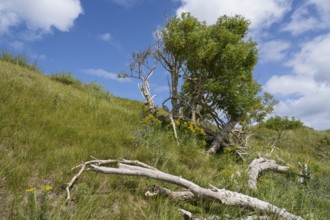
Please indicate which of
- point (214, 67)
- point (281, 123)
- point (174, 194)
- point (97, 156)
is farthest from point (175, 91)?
point (281, 123)

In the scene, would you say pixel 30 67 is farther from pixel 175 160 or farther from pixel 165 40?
pixel 175 160

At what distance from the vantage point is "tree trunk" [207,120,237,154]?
31.9 ft

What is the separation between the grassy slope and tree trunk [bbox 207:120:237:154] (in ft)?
2.37

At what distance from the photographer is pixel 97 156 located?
645 cm

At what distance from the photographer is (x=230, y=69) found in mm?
10547

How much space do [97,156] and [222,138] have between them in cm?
484

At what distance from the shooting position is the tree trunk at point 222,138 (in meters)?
9.73

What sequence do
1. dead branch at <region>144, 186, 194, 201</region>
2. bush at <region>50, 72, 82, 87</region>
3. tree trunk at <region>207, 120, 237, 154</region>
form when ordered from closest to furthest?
dead branch at <region>144, 186, 194, 201</region> → tree trunk at <region>207, 120, 237, 154</region> → bush at <region>50, 72, 82, 87</region>

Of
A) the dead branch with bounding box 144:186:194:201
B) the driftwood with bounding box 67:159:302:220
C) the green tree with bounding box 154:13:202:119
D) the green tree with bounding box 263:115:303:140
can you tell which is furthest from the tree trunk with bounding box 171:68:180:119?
the green tree with bounding box 263:115:303:140

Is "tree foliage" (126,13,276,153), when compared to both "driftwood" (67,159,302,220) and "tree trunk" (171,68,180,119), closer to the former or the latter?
"tree trunk" (171,68,180,119)

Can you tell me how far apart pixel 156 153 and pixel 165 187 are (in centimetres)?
132

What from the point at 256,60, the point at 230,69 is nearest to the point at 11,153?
the point at 230,69

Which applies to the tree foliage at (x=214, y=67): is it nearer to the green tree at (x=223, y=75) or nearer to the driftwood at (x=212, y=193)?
the green tree at (x=223, y=75)

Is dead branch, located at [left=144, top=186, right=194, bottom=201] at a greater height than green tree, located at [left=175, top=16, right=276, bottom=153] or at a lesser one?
lesser
